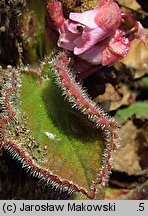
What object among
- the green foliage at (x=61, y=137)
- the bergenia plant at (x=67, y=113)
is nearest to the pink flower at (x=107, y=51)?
the bergenia plant at (x=67, y=113)

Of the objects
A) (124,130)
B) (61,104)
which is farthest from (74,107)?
(124,130)

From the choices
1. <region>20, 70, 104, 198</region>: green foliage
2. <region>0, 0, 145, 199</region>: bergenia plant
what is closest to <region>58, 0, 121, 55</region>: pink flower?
<region>0, 0, 145, 199</region>: bergenia plant

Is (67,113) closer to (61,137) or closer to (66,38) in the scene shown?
(61,137)

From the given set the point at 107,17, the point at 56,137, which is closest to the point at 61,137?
the point at 56,137

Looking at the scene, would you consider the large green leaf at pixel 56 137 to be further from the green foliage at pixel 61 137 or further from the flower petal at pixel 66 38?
the flower petal at pixel 66 38

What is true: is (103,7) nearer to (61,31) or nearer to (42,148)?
(61,31)

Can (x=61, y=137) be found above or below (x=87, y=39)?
below

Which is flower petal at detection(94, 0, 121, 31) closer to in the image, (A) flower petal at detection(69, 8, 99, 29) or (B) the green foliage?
(A) flower petal at detection(69, 8, 99, 29)
